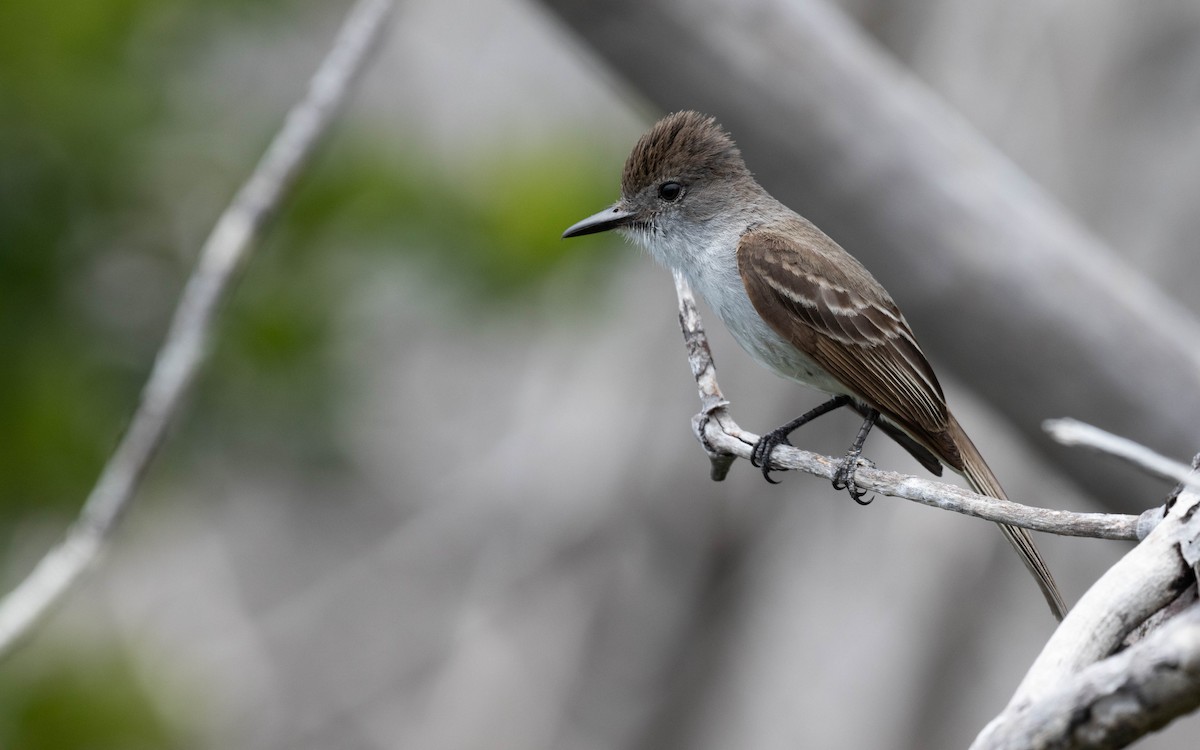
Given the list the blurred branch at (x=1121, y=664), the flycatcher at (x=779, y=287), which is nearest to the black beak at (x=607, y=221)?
the flycatcher at (x=779, y=287)

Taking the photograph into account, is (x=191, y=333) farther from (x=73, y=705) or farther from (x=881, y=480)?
(x=73, y=705)

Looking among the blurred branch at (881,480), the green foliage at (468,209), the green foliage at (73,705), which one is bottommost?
the green foliage at (73,705)

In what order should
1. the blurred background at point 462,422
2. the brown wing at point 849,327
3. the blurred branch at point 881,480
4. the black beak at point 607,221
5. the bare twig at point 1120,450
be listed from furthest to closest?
the blurred background at point 462,422, the black beak at point 607,221, the brown wing at point 849,327, the blurred branch at point 881,480, the bare twig at point 1120,450

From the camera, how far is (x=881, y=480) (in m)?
1.85

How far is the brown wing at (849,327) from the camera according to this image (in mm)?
2549

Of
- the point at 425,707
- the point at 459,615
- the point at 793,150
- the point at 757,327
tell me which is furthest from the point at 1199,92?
the point at 425,707

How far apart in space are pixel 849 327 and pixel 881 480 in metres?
0.84

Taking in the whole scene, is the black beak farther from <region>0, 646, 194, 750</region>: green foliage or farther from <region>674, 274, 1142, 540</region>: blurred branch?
<region>0, 646, 194, 750</region>: green foliage

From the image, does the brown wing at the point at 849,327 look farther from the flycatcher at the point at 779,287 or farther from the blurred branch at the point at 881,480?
the blurred branch at the point at 881,480

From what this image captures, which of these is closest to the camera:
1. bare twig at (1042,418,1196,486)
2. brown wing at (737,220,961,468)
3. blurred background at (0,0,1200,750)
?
bare twig at (1042,418,1196,486)

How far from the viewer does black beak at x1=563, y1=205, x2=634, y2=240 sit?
2889mm

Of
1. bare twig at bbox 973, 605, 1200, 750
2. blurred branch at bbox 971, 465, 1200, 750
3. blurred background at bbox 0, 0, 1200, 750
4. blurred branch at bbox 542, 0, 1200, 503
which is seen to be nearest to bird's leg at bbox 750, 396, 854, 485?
blurred branch at bbox 542, 0, 1200, 503

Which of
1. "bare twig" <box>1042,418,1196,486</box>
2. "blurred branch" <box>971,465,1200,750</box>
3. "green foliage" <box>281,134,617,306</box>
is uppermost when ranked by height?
"green foliage" <box>281,134,617,306</box>

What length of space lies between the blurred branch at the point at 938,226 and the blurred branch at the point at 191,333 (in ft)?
2.82
